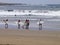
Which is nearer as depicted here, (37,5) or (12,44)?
(12,44)

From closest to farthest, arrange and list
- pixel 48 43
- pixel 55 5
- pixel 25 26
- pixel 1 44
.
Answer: pixel 1 44, pixel 48 43, pixel 25 26, pixel 55 5

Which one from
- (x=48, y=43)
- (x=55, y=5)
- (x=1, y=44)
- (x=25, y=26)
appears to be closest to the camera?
(x=1, y=44)

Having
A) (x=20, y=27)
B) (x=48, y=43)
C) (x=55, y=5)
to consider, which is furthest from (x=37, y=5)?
(x=48, y=43)

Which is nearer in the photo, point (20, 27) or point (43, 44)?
point (43, 44)

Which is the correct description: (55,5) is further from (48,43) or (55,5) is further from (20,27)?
(48,43)

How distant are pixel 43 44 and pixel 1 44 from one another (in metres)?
1.74

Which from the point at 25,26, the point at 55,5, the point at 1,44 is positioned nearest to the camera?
the point at 1,44

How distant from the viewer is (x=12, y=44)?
885 centimetres

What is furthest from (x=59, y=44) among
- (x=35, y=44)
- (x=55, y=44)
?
(x=35, y=44)

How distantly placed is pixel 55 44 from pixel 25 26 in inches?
276

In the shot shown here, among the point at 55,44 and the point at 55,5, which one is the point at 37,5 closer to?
the point at 55,5

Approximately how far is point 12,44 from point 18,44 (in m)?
Answer: 0.24

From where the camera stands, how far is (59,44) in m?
9.12

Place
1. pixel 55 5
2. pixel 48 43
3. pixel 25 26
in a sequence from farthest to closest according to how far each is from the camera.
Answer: pixel 55 5, pixel 25 26, pixel 48 43
